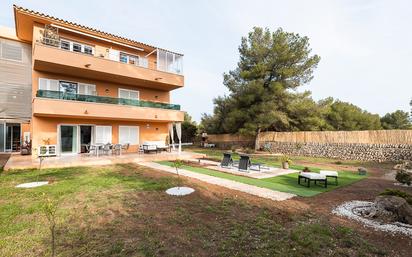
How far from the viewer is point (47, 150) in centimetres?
1509

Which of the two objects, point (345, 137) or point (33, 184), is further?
point (345, 137)

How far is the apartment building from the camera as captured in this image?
49.8ft

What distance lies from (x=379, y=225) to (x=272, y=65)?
77.2 ft

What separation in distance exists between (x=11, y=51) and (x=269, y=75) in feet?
86.3

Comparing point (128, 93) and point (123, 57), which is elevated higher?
point (123, 57)

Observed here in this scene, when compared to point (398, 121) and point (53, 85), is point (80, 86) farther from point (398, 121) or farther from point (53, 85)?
point (398, 121)

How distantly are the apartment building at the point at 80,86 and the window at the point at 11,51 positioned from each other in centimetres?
7

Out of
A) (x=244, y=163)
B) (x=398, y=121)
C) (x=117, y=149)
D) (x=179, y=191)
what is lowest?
(x=179, y=191)

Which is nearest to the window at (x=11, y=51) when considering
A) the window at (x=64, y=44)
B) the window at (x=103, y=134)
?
the window at (x=64, y=44)

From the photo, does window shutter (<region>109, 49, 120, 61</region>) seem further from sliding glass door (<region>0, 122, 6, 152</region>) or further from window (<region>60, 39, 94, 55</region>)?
sliding glass door (<region>0, 122, 6, 152</region>)

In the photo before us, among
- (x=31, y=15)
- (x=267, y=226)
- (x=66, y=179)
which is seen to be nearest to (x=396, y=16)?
(x=267, y=226)

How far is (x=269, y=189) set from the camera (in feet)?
27.8

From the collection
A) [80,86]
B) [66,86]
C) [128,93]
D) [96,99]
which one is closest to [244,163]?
[96,99]

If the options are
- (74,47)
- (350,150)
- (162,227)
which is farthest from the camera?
(350,150)
